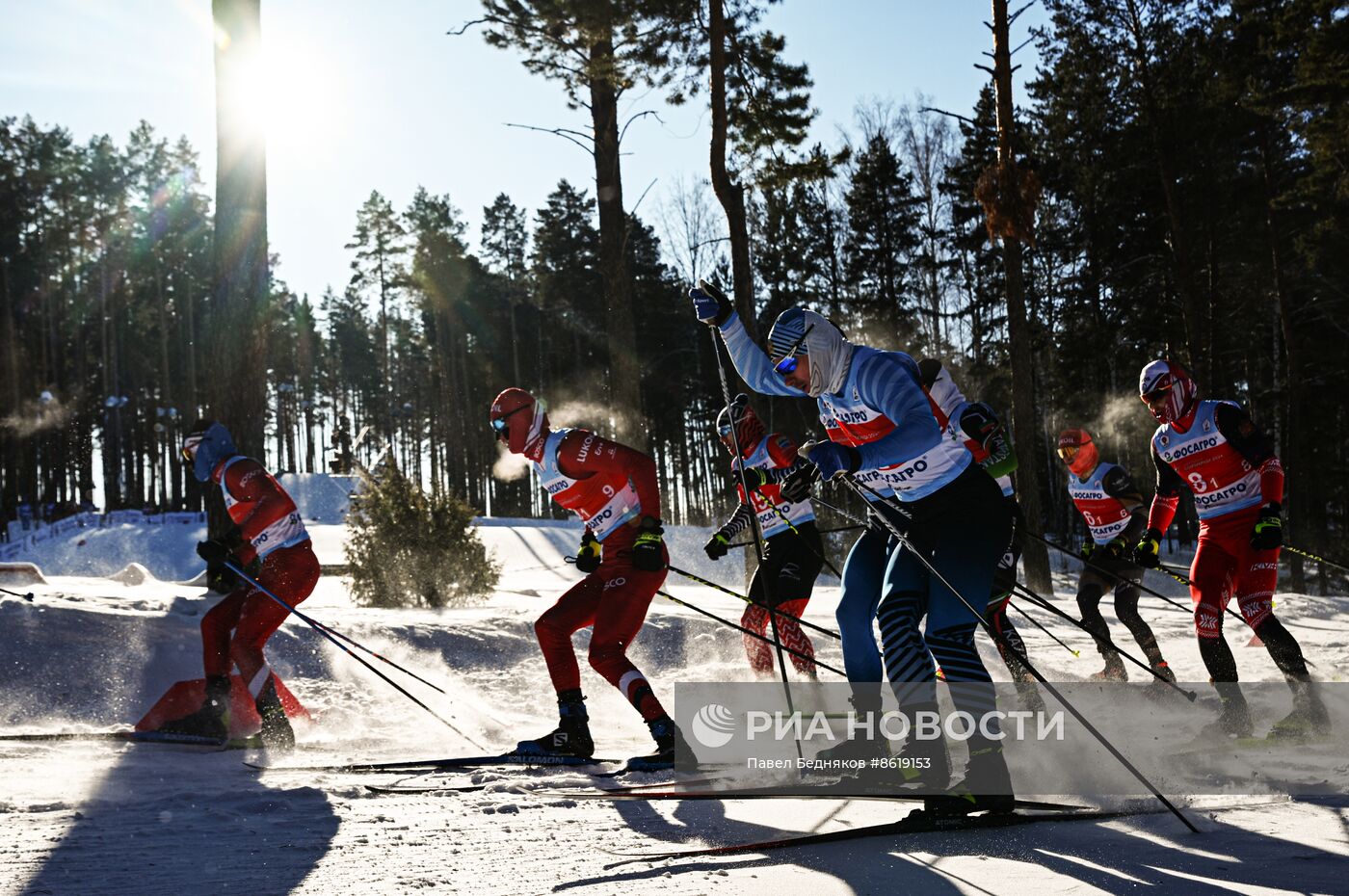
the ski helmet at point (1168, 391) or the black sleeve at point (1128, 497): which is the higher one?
the ski helmet at point (1168, 391)

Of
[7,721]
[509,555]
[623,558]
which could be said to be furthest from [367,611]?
[509,555]

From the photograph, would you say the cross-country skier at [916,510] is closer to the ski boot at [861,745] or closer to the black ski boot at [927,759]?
the black ski boot at [927,759]

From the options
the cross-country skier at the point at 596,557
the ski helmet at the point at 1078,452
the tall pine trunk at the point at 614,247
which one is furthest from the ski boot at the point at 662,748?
the tall pine trunk at the point at 614,247

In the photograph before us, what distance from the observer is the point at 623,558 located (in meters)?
6.26

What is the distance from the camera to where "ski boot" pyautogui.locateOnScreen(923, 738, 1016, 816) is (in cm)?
396

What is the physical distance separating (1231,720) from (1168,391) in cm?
193

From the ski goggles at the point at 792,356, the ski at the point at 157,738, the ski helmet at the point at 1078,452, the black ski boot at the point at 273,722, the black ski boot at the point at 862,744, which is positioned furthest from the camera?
the ski helmet at the point at 1078,452

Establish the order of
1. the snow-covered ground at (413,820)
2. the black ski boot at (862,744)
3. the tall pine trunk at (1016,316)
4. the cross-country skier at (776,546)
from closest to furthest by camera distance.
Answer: the snow-covered ground at (413,820) → the black ski boot at (862,744) → the cross-country skier at (776,546) → the tall pine trunk at (1016,316)

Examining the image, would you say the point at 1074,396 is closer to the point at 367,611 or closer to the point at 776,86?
the point at 776,86

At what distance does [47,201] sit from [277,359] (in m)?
25.0

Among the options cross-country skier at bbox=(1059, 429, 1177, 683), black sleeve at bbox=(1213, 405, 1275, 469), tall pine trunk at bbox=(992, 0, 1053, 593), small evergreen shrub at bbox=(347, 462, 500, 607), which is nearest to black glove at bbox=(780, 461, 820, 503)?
black sleeve at bbox=(1213, 405, 1275, 469)

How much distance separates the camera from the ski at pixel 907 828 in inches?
146

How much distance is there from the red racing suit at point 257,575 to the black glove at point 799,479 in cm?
416

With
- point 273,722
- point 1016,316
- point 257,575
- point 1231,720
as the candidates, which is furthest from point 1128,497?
point 1016,316
